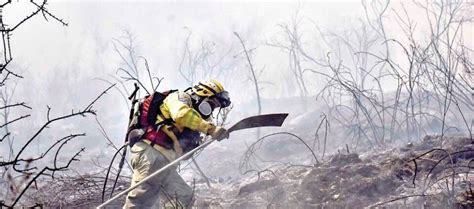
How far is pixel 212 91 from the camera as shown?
4.29 m

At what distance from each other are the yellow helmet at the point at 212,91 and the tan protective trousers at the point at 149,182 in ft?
2.27

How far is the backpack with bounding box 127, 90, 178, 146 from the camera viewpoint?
4230 mm

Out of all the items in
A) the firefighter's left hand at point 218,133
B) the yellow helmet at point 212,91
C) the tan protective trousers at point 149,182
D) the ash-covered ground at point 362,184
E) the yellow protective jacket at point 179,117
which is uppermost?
the yellow helmet at point 212,91

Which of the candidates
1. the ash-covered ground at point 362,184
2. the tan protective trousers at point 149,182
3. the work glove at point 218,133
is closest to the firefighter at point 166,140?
the tan protective trousers at point 149,182

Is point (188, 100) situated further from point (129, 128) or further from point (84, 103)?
point (84, 103)

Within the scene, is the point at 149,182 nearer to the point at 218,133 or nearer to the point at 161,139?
the point at 161,139

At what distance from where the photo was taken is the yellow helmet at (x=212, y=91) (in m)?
4.29

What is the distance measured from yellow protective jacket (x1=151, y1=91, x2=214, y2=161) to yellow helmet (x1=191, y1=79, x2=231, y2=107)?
14 centimetres

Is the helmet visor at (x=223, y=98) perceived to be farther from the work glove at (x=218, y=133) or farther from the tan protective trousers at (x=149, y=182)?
the tan protective trousers at (x=149, y=182)

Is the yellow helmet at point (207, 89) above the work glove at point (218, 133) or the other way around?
above

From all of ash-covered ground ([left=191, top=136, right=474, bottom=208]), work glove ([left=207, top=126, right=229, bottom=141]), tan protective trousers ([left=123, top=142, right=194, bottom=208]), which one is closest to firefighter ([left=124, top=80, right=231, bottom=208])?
tan protective trousers ([left=123, top=142, right=194, bottom=208])

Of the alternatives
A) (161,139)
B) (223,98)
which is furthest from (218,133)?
(161,139)

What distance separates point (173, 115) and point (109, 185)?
2.91m

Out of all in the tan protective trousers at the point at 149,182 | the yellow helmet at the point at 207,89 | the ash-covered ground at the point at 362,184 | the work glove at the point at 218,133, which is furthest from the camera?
the ash-covered ground at the point at 362,184
